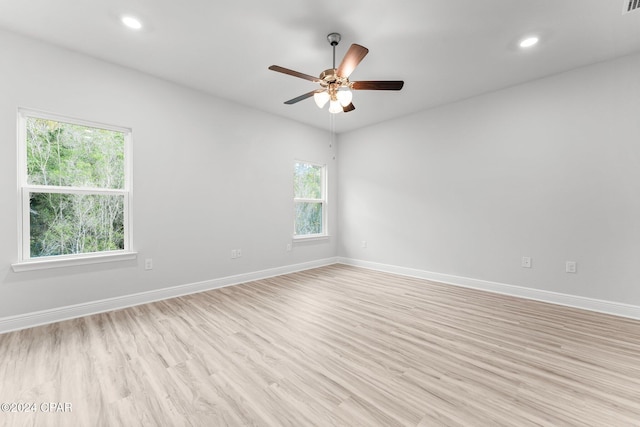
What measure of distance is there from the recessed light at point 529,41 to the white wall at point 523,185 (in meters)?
1.00

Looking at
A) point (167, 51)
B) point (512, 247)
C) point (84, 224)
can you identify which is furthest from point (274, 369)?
point (512, 247)

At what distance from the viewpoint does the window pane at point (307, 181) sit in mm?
5191

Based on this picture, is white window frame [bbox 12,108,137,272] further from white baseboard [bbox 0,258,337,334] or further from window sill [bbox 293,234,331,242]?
window sill [bbox 293,234,331,242]

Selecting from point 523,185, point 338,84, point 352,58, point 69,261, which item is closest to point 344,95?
point 338,84

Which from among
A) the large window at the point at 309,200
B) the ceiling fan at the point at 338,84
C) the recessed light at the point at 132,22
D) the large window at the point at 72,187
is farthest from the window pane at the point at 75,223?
the large window at the point at 309,200

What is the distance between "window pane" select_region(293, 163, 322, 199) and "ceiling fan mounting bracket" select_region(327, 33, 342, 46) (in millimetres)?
2658

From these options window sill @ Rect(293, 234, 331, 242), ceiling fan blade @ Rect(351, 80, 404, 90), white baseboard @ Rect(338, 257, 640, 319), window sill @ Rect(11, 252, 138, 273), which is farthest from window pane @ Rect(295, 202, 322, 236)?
ceiling fan blade @ Rect(351, 80, 404, 90)

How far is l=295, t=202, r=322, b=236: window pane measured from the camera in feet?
17.1

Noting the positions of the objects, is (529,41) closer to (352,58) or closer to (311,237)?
(352,58)

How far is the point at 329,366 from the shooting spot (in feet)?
6.56

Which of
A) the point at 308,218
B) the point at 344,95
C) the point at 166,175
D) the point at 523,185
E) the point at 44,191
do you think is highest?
the point at 344,95

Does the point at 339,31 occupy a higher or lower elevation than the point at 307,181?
higher

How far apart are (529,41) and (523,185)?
1734 millimetres

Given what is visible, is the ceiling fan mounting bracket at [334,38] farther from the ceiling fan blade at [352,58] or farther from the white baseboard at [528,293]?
the white baseboard at [528,293]
